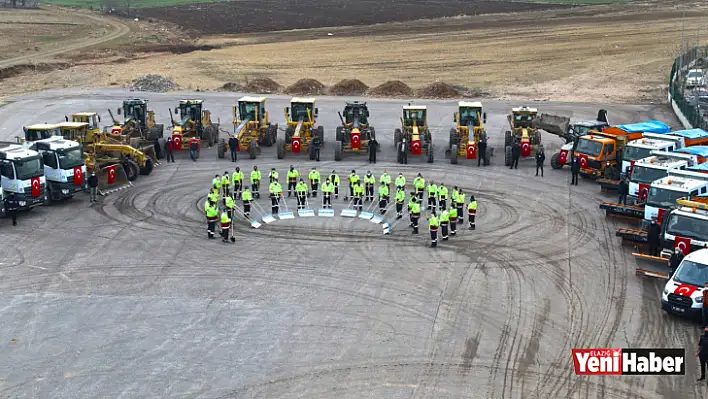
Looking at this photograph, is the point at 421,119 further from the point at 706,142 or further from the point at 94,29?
the point at 94,29

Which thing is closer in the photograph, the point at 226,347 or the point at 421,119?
the point at 226,347

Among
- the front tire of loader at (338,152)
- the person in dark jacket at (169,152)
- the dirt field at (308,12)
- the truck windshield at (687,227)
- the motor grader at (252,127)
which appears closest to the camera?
the truck windshield at (687,227)

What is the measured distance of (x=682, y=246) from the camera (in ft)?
82.5

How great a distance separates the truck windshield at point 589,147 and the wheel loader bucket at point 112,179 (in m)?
19.2

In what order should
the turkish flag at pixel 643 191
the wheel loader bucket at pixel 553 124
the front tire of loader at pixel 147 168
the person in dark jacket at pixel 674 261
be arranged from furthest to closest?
1. the wheel loader bucket at pixel 553 124
2. the front tire of loader at pixel 147 168
3. the turkish flag at pixel 643 191
4. the person in dark jacket at pixel 674 261

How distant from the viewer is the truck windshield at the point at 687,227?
25.0m

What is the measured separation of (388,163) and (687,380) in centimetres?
2355

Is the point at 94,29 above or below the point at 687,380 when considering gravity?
above

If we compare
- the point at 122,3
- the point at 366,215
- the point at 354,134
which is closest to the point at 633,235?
the point at 366,215

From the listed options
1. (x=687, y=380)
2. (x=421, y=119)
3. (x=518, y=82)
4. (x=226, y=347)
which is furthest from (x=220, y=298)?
(x=518, y=82)

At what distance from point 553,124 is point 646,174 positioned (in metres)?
12.4

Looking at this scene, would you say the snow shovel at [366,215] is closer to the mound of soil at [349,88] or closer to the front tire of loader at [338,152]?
the front tire of loader at [338,152]

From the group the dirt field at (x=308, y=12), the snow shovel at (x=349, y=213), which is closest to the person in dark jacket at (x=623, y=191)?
the snow shovel at (x=349, y=213)

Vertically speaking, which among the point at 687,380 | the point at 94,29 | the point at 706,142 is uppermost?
the point at 94,29
